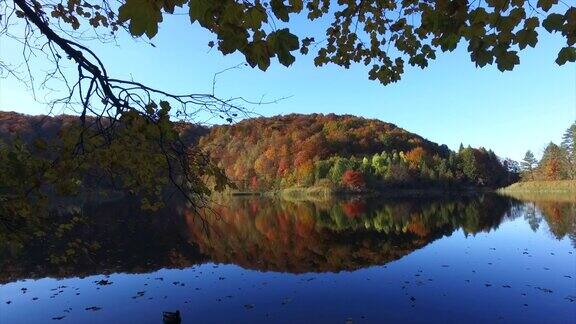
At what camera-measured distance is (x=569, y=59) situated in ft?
9.71

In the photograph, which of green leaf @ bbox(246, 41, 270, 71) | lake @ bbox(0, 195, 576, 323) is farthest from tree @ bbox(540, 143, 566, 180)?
green leaf @ bbox(246, 41, 270, 71)

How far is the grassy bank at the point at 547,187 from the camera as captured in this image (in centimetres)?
8488

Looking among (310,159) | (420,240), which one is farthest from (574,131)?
(420,240)

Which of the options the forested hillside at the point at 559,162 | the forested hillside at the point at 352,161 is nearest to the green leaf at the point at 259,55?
the forested hillside at the point at 352,161

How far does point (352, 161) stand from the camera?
107750 mm

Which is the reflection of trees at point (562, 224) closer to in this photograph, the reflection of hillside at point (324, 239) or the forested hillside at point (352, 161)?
the reflection of hillside at point (324, 239)

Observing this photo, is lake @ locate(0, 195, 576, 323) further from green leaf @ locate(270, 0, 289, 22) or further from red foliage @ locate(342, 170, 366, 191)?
red foliage @ locate(342, 170, 366, 191)

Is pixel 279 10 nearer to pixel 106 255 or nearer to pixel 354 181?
pixel 106 255

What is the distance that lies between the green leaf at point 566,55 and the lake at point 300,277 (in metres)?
5.77

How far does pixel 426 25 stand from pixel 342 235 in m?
27.7

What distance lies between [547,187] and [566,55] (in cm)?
10565

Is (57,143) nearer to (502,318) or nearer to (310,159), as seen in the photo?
(502,318)

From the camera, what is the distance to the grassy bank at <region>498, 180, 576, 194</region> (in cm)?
8488

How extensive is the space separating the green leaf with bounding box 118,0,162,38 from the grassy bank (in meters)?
95.0
